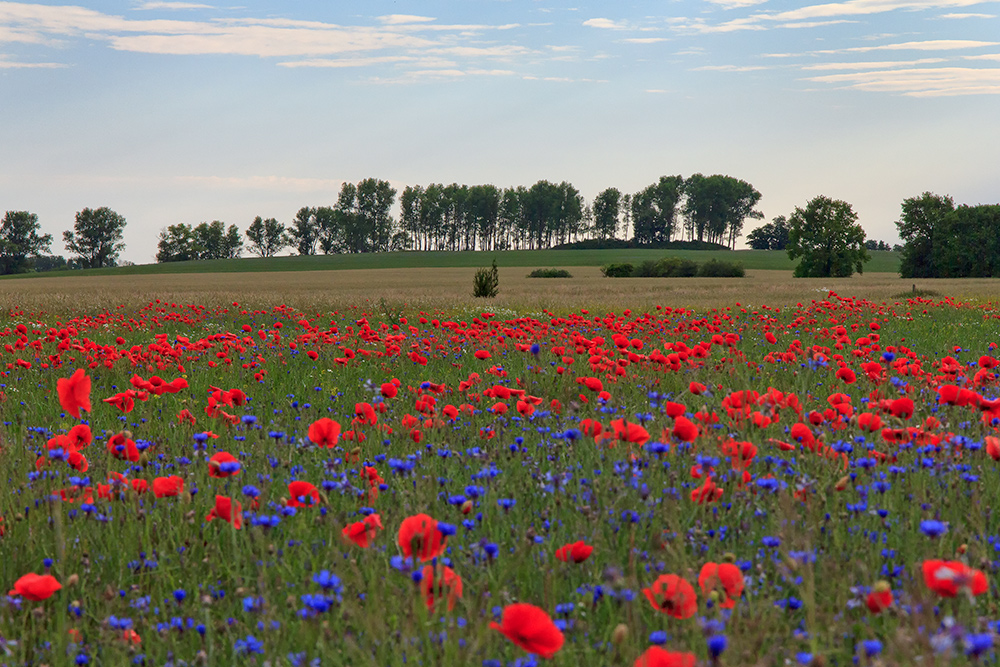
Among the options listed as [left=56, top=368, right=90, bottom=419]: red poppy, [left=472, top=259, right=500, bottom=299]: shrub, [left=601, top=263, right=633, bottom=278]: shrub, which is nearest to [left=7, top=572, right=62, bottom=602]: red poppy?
[left=56, top=368, right=90, bottom=419]: red poppy

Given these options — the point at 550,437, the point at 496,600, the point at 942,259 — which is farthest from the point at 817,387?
the point at 942,259

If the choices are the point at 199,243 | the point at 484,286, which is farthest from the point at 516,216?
the point at 484,286

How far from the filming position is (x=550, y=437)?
4.16 meters

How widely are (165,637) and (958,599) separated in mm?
2137

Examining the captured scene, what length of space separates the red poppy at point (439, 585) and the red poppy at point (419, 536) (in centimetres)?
4

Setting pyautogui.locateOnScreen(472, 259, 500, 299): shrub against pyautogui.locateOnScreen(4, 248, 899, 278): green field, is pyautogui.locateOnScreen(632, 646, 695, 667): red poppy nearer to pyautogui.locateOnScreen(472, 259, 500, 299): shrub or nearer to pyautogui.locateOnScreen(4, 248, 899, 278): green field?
pyautogui.locateOnScreen(472, 259, 500, 299): shrub

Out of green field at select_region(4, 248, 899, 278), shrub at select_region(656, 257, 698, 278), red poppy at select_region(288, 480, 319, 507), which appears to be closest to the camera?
red poppy at select_region(288, 480, 319, 507)

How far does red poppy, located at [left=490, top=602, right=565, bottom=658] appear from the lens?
141cm

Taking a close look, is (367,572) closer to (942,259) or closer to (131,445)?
(131,445)

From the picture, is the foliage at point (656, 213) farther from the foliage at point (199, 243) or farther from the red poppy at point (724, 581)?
the red poppy at point (724, 581)

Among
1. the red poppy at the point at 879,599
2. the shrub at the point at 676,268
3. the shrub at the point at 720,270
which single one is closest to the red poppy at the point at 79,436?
the red poppy at the point at 879,599

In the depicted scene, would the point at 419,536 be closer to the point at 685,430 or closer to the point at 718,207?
the point at 685,430

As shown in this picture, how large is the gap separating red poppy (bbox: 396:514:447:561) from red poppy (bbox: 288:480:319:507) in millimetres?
523

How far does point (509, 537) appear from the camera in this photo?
2.71m
